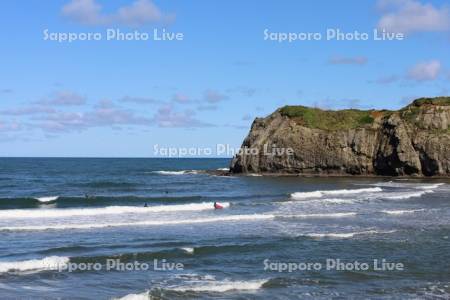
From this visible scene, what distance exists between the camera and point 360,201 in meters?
48.6

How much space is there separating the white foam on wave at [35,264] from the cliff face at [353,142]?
6169cm

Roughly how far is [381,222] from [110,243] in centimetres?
1628

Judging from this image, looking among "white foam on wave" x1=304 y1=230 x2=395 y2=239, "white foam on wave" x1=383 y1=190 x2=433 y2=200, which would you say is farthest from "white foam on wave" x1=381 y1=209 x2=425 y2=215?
"white foam on wave" x1=383 y1=190 x2=433 y2=200

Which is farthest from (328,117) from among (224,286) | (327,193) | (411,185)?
(224,286)

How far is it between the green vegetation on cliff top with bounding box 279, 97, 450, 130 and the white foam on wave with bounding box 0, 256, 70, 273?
2633 inches

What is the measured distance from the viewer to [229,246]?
26688mm

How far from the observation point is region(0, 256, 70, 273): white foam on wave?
72.3 ft

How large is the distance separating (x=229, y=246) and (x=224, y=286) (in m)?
7.15

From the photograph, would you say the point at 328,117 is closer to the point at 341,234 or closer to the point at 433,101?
the point at 433,101

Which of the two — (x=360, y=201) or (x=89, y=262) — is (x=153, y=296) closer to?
(x=89, y=262)

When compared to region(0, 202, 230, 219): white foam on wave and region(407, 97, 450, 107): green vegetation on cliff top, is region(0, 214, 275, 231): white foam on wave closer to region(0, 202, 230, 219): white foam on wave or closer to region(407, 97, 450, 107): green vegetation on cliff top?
region(0, 202, 230, 219): white foam on wave

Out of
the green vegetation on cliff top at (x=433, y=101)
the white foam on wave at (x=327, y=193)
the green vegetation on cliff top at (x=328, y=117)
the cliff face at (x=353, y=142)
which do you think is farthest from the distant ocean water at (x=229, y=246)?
the green vegetation on cliff top at (x=328, y=117)

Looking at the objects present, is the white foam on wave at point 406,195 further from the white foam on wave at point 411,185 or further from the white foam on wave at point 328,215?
the white foam on wave at point 328,215

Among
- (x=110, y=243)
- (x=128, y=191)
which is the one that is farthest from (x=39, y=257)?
(x=128, y=191)
